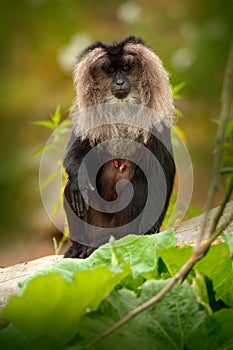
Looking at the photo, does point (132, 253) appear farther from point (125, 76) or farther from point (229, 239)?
point (125, 76)

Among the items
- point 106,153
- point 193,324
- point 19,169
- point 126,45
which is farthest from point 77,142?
point 193,324

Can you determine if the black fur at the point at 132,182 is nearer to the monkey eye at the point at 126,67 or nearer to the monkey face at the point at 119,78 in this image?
the monkey face at the point at 119,78

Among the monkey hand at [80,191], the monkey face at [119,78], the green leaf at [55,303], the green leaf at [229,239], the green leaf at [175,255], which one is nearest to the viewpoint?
the green leaf at [55,303]

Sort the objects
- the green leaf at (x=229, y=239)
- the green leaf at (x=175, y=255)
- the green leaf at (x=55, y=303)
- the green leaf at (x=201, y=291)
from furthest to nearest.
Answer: the green leaf at (x=229, y=239), the green leaf at (x=175, y=255), the green leaf at (x=201, y=291), the green leaf at (x=55, y=303)

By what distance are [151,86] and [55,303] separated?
293 centimetres

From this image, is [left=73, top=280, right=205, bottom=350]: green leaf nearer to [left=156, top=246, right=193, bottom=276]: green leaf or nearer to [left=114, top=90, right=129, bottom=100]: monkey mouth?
[left=156, top=246, right=193, bottom=276]: green leaf

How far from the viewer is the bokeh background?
2.24 m

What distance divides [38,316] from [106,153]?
279 centimetres

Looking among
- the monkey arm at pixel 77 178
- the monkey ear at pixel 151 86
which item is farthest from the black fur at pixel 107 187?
the monkey ear at pixel 151 86

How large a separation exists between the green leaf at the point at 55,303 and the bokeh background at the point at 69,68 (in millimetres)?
378

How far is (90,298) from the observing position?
4.99 ft

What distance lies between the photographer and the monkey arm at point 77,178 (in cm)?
409

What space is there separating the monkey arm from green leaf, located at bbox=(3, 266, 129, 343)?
8.41 ft

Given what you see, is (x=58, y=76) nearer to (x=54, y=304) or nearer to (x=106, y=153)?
(x=106, y=153)
